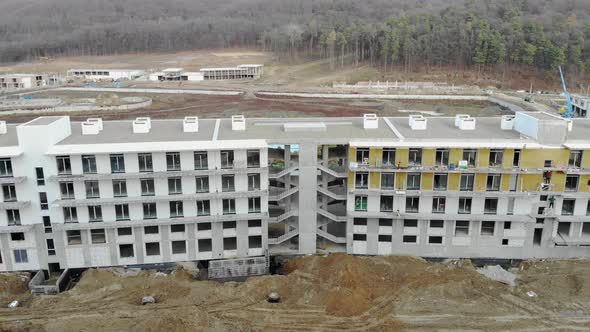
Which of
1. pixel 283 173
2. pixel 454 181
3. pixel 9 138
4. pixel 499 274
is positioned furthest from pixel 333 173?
pixel 9 138

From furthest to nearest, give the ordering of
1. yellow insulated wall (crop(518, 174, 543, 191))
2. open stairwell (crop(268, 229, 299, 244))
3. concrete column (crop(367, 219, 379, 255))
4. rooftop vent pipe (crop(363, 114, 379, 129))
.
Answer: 1. rooftop vent pipe (crop(363, 114, 379, 129))
2. open stairwell (crop(268, 229, 299, 244))
3. concrete column (crop(367, 219, 379, 255))
4. yellow insulated wall (crop(518, 174, 543, 191))

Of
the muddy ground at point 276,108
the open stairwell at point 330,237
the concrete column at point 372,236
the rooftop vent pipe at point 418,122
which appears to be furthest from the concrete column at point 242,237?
the muddy ground at point 276,108

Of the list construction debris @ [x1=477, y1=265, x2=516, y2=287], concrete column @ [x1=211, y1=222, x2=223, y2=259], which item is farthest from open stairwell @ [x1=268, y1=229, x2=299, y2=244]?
construction debris @ [x1=477, y1=265, x2=516, y2=287]

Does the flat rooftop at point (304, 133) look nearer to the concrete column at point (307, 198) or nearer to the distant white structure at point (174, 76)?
the concrete column at point (307, 198)

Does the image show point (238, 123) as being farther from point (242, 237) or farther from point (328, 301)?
point (328, 301)

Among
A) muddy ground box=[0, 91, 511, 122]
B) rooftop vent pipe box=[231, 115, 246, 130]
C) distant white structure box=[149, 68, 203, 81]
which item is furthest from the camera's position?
distant white structure box=[149, 68, 203, 81]

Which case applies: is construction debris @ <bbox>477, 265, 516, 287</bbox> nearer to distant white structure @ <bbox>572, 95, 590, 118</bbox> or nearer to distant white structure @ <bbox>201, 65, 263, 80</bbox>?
distant white structure @ <bbox>572, 95, 590, 118</bbox>
